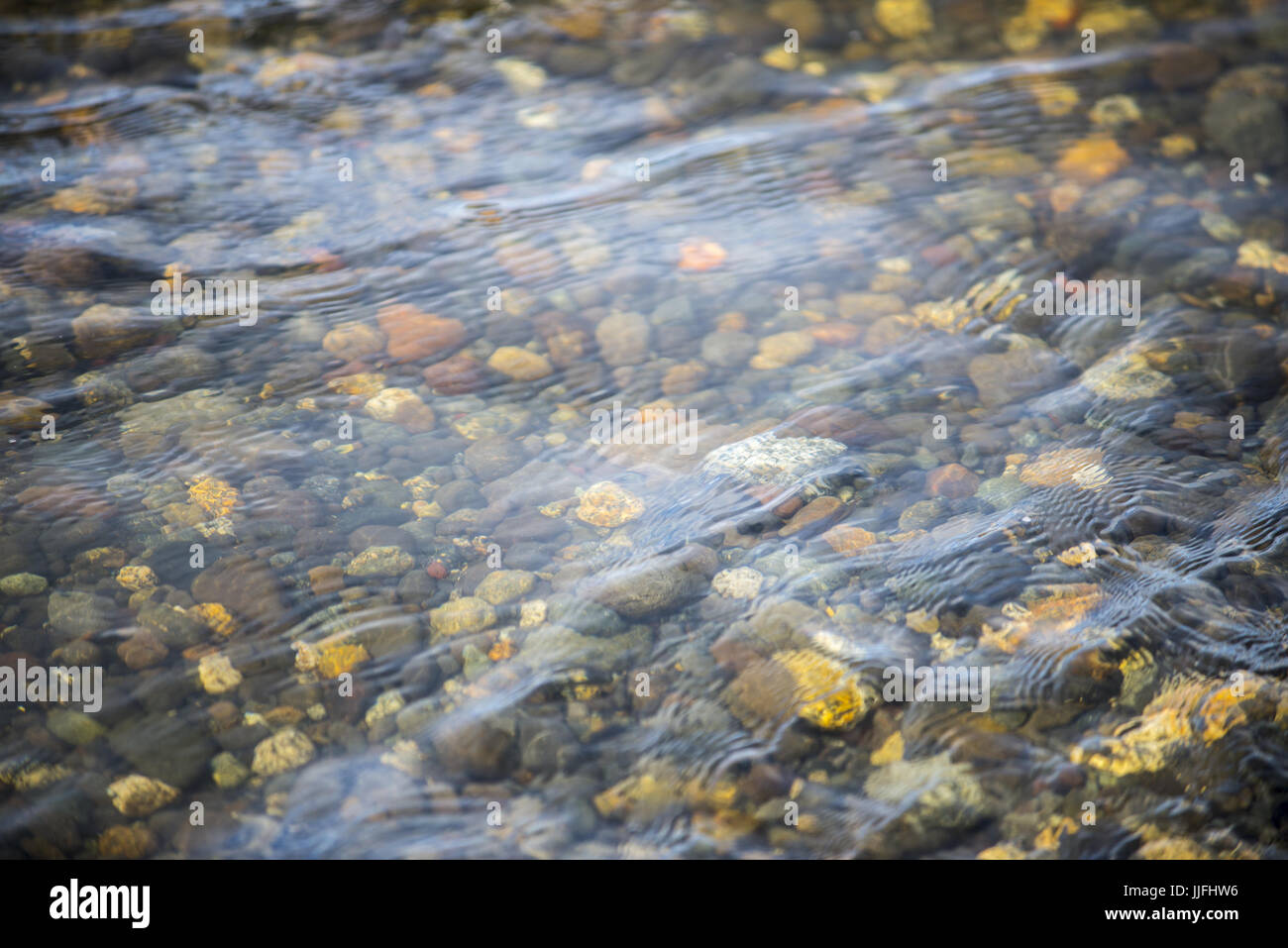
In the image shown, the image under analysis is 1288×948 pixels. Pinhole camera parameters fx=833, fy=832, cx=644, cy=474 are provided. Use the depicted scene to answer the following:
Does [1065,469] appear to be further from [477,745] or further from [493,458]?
[477,745]

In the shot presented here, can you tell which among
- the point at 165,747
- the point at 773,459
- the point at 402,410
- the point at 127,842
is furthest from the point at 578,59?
the point at 127,842

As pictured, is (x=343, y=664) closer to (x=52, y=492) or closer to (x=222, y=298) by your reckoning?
(x=52, y=492)

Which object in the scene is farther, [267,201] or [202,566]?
[267,201]

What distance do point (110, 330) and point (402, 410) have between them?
1.30m

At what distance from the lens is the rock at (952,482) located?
9.34 feet

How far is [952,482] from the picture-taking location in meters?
2.88

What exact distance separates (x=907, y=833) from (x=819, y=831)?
22 cm

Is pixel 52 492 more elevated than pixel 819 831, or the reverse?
pixel 52 492

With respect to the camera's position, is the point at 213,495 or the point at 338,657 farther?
the point at 213,495

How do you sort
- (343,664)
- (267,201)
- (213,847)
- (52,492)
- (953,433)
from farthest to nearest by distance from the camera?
(267,201), (953,433), (52,492), (343,664), (213,847)

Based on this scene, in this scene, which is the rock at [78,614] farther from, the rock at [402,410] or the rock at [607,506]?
the rock at [607,506]

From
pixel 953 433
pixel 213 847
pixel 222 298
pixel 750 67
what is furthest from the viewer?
pixel 750 67

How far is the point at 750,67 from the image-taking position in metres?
4.73

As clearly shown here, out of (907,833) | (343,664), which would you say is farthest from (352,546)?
(907,833)
